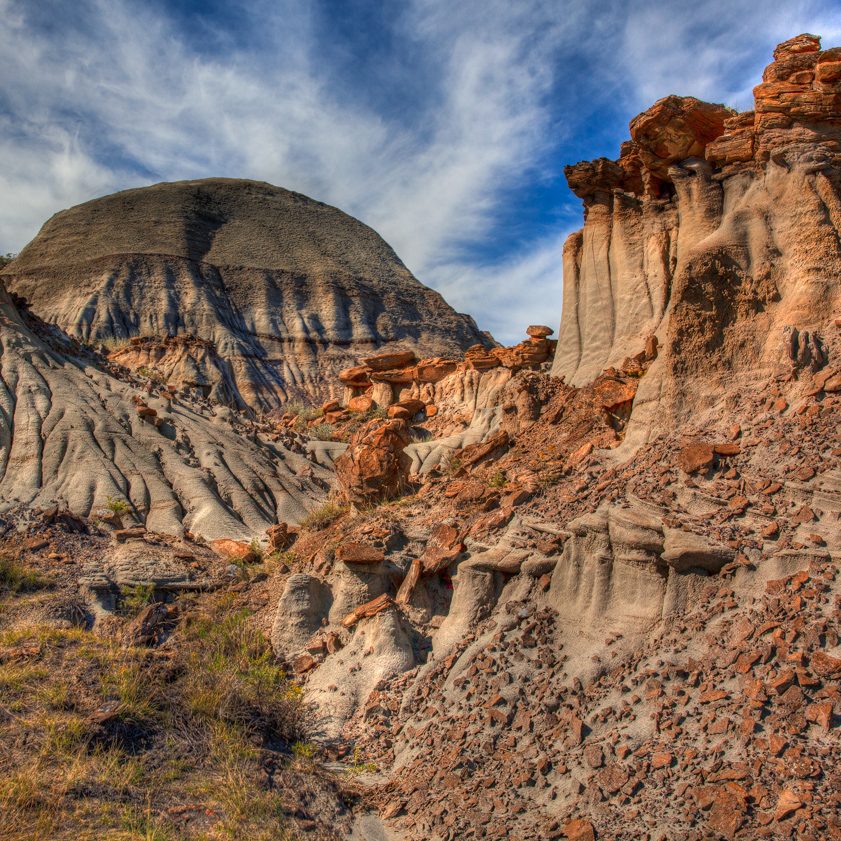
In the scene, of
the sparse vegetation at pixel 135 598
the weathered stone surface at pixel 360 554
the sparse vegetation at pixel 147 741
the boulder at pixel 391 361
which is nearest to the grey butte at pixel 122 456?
the sparse vegetation at pixel 135 598

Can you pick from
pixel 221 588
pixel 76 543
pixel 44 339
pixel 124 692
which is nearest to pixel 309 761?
pixel 124 692

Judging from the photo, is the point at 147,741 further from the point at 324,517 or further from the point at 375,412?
the point at 375,412

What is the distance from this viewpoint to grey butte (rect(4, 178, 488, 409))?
1699 inches

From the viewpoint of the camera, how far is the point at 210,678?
7.09 m

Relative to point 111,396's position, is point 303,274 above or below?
above

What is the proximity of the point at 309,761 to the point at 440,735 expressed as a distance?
130 centimetres

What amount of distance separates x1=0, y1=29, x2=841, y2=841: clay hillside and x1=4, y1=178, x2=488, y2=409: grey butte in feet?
100

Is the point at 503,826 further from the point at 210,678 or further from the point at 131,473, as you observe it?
Result: the point at 131,473

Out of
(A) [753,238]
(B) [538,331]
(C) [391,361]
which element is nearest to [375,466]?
(A) [753,238]

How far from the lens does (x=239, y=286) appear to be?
49.1m

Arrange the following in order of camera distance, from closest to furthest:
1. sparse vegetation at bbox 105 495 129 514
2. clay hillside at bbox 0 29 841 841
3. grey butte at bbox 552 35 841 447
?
1. clay hillside at bbox 0 29 841 841
2. grey butte at bbox 552 35 841 447
3. sparse vegetation at bbox 105 495 129 514

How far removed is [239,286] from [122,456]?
112 feet

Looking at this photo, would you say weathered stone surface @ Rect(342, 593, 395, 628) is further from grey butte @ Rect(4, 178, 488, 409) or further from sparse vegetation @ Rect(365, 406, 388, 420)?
grey butte @ Rect(4, 178, 488, 409)

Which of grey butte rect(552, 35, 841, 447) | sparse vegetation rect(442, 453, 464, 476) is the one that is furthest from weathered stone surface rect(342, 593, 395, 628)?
grey butte rect(552, 35, 841, 447)
